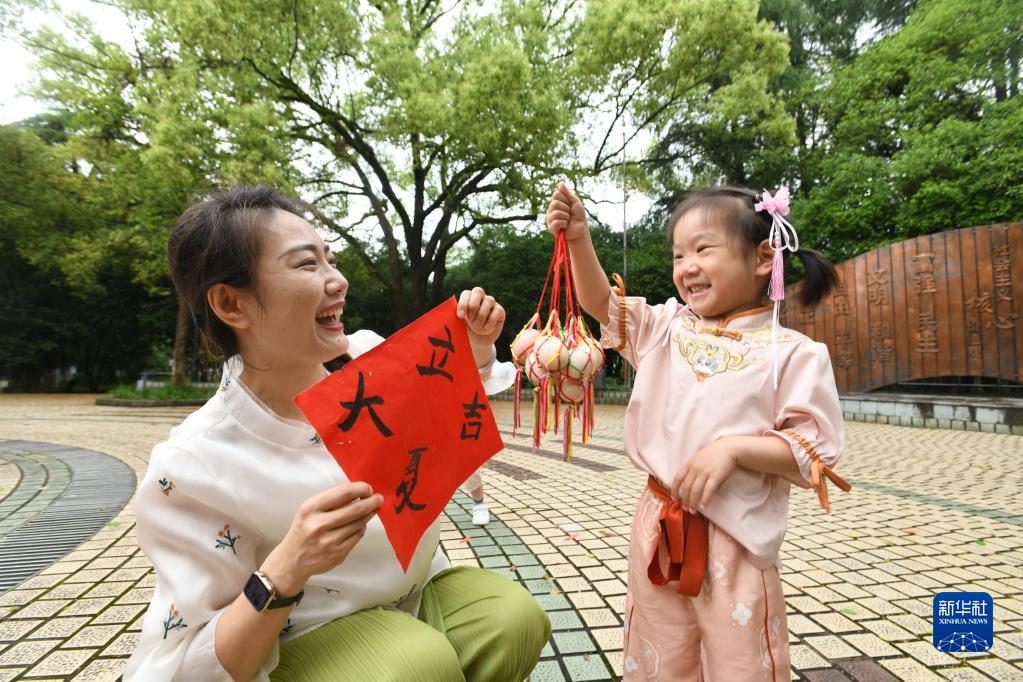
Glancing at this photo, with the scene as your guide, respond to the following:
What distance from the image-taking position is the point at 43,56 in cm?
1391

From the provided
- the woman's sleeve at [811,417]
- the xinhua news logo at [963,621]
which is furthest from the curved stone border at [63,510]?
the xinhua news logo at [963,621]

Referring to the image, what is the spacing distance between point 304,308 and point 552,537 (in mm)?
3028

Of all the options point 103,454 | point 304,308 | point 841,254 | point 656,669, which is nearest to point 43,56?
point 103,454

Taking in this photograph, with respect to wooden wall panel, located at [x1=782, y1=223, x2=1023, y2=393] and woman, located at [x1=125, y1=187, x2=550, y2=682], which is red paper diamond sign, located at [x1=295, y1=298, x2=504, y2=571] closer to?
woman, located at [x1=125, y1=187, x2=550, y2=682]

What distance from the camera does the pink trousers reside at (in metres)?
1.46

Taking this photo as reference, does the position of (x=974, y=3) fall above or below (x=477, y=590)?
above

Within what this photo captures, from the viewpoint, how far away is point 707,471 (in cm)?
145

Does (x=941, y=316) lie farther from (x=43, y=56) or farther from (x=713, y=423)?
(x=43, y=56)

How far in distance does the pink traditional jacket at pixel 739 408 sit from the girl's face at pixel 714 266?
0.24 feet

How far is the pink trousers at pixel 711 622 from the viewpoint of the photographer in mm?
1459

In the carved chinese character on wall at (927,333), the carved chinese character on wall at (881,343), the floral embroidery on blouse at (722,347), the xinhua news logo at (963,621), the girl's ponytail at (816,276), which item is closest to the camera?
the floral embroidery on blouse at (722,347)

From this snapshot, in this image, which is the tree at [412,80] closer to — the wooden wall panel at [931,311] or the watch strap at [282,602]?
the wooden wall panel at [931,311]

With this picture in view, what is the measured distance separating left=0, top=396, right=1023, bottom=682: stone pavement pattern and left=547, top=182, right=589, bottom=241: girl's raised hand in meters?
1.73

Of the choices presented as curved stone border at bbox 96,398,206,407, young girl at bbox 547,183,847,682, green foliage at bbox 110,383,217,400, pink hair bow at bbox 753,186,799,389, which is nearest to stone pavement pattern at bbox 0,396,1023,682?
young girl at bbox 547,183,847,682
